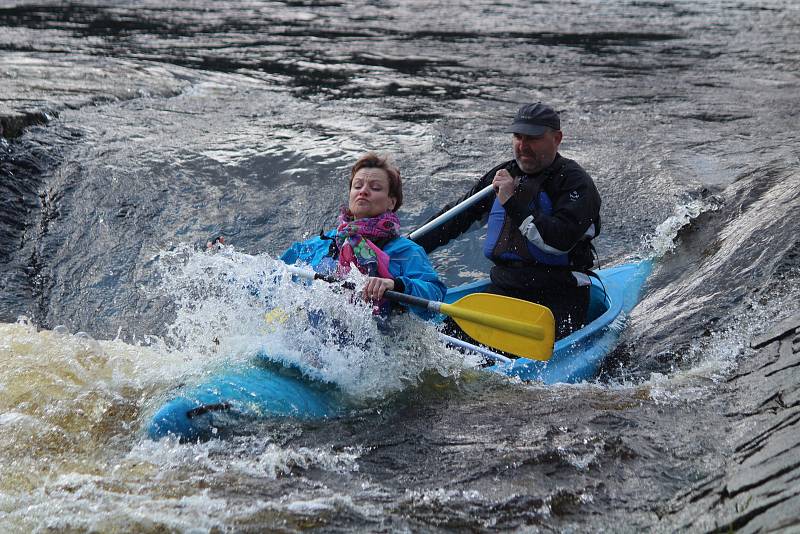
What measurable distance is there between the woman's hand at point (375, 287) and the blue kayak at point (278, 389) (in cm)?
47

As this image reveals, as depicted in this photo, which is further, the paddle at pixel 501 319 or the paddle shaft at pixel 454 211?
the paddle shaft at pixel 454 211

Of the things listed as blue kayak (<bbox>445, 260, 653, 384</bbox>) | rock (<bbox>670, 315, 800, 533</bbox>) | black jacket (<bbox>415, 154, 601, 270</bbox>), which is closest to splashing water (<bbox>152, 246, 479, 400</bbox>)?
blue kayak (<bbox>445, 260, 653, 384</bbox>)

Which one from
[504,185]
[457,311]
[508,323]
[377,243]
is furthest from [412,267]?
[504,185]

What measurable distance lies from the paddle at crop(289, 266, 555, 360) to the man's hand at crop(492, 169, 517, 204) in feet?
2.29

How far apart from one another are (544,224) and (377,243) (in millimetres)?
951

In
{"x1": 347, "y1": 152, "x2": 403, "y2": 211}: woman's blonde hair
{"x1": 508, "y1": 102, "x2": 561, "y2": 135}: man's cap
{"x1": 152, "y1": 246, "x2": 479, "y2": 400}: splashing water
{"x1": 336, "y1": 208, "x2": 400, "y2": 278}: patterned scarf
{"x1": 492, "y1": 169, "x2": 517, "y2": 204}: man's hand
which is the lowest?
{"x1": 152, "y1": 246, "x2": 479, "y2": 400}: splashing water

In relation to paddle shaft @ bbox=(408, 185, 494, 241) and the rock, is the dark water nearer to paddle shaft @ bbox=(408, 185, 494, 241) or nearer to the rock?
the rock

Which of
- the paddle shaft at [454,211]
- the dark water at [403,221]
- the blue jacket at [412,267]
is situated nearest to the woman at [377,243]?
the blue jacket at [412,267]

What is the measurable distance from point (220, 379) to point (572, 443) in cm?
156

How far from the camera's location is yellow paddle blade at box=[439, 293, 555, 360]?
14.1 ft

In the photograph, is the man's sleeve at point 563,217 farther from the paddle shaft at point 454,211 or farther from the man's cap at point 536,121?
the paddle shaft at point 454,211

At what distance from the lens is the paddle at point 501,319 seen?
14.0 feet

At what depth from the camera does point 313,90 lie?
36.3 feet

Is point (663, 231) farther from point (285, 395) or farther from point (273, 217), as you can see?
point (285, 395)
